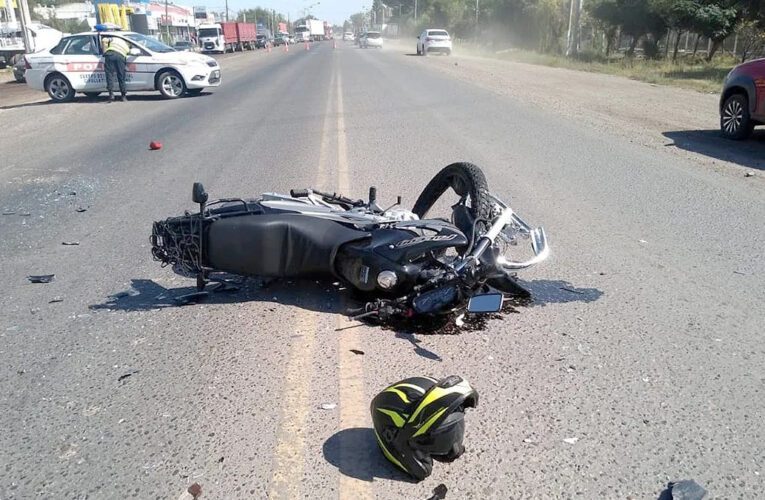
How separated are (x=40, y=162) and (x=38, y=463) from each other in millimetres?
8739

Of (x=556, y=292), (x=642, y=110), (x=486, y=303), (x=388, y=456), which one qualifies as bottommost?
(x=642, y=110)

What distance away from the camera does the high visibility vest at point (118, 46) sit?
720 inches

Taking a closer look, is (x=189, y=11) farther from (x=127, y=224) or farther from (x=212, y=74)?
(x=127, y=224)

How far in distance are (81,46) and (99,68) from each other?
0.78 meters

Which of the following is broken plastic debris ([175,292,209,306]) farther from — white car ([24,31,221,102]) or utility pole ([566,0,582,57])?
utility pole ([566,0,582,57])

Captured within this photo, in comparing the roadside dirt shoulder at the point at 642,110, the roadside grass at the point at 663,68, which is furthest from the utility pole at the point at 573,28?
the roadside dirt shoulder at the point at 642,110

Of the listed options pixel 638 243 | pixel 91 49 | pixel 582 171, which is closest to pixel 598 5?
pixel 91 49

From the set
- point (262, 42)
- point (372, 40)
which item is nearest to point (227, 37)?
point (262, 42)

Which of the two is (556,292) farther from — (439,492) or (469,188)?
(439,492)

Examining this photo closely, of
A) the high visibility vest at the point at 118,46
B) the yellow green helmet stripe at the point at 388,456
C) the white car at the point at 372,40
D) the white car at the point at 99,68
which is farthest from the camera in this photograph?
the white car at the point at 372,40

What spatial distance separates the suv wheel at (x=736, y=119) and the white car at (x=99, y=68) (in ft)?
47.2

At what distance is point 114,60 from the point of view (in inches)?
731

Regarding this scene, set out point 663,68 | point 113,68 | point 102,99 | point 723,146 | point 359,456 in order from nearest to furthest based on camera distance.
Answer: point 359,456
point 723,146
point 113,68
point 102,99
point 663,68

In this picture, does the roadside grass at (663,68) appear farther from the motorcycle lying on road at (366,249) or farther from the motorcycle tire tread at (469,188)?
the motorcycle lying on road at (366,249)
